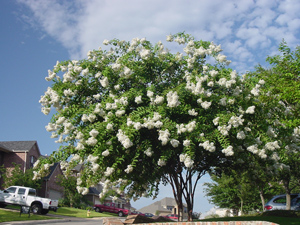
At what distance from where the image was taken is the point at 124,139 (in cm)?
1037

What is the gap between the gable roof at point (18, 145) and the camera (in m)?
45.1

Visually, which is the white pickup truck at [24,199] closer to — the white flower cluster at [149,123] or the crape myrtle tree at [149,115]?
the crape myrtle tree at [149,115]

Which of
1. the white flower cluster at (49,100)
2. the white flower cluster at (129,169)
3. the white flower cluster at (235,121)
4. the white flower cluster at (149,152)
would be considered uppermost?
the white flower cluster at (49,100)

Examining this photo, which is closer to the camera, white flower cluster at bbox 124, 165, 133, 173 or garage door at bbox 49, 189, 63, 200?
white flower cluster at bbox 124, 165, 133, 173

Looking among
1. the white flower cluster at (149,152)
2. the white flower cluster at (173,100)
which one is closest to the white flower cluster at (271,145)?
the white flower cluster at (173,100)

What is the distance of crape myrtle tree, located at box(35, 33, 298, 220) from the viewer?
434 inches

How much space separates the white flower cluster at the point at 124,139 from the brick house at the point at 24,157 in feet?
120

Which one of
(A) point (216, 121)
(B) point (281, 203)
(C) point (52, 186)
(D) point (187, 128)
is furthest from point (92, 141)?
(C) point (52, 186)

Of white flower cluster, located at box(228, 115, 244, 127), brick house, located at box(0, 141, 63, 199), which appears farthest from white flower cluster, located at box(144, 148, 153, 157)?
brick house, located at box(0, 141, 63, 199)

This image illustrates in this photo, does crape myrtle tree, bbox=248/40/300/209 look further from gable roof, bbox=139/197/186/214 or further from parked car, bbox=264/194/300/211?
gable roof, bbox=139/197/186/214

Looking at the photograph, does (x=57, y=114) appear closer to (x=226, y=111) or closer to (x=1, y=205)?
(x=226, y=111)

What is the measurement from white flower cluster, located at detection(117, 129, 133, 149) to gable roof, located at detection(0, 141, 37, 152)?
124 ft

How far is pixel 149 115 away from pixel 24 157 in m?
37.5

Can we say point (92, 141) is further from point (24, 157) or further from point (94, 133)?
point (24, 157)
